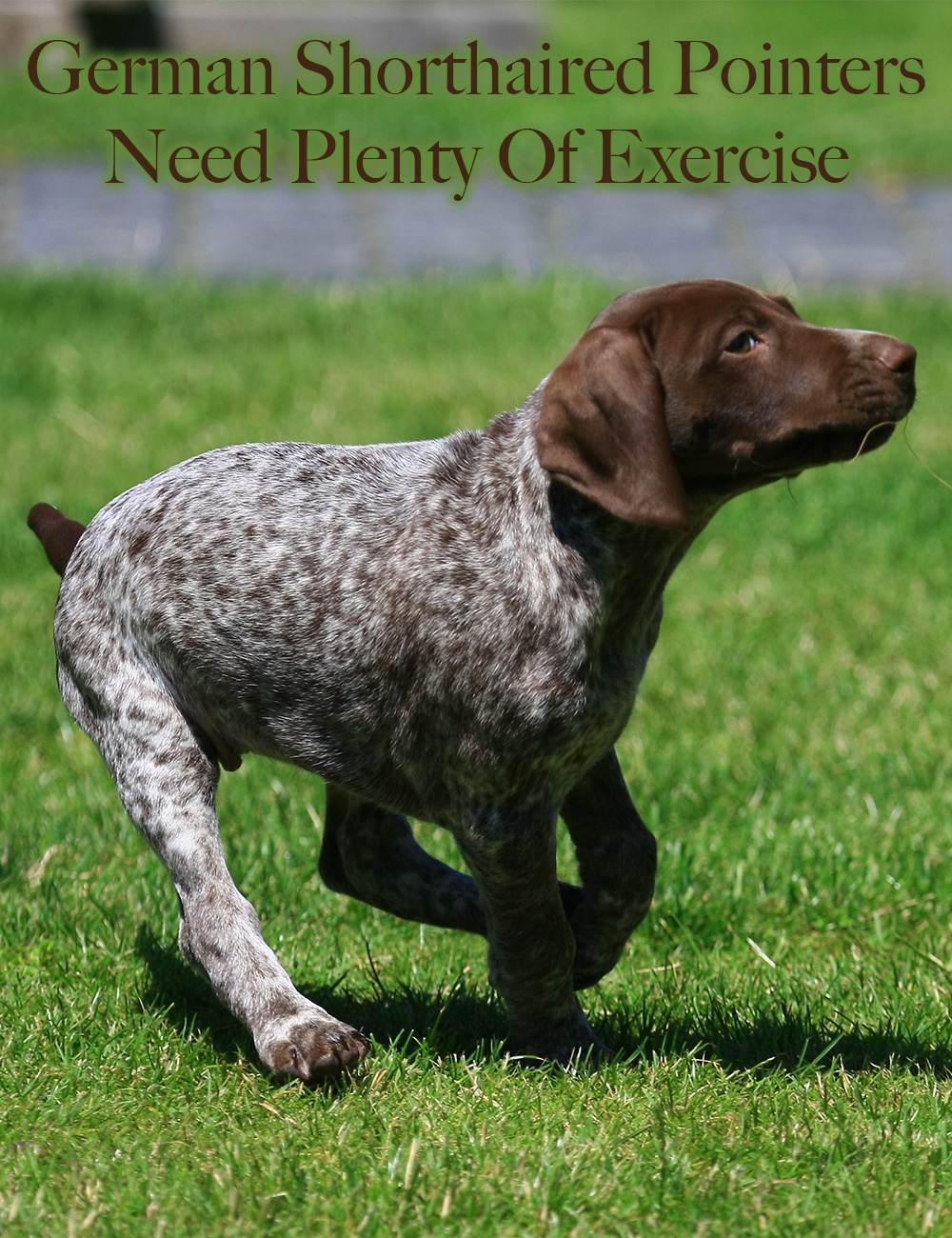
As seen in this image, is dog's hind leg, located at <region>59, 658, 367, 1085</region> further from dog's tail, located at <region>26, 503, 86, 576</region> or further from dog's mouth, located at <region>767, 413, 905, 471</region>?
dog's mouth, located at <region>767, 413, 905, 471</region>

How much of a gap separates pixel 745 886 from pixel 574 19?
17.1 m

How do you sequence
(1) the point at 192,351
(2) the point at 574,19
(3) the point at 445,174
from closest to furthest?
(1) the point at 192,351 < (3) the point at 445,174 < (2) the point at 574,19

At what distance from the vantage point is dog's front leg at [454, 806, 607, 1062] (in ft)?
10.6

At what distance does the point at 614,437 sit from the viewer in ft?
9.70

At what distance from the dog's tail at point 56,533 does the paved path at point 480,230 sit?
5.88 meters

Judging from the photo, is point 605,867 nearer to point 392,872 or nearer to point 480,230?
point 392,872

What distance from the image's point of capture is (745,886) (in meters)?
→ 4.17

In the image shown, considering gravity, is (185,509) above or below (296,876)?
above

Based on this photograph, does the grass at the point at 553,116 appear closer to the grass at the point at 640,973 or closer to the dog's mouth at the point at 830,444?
the grass at the point at 640,973

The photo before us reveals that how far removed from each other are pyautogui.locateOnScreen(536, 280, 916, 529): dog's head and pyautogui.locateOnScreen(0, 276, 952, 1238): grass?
1091 millimetres

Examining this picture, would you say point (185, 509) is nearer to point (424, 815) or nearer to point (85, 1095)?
point (424, 815)

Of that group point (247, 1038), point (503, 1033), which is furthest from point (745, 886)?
point (247, 1038)

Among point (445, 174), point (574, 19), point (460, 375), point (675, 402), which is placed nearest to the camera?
point (675, 402)

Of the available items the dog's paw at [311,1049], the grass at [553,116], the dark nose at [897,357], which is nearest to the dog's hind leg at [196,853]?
the dog's paw at [311,1049]
